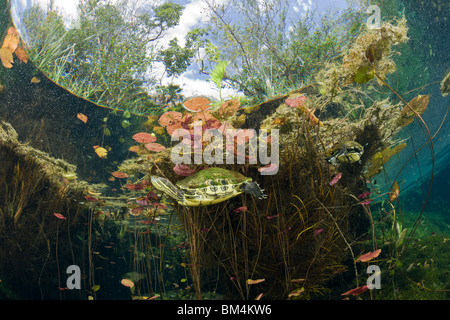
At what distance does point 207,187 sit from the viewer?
6.10 ft

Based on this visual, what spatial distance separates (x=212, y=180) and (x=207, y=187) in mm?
87

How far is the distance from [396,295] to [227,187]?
2.33 m

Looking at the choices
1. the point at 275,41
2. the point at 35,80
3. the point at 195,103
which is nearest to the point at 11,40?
the point at 35,80

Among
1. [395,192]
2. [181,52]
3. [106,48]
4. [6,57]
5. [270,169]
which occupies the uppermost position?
[106,48]

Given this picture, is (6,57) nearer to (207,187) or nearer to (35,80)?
(35,80)

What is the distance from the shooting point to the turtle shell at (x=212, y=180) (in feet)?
6.24

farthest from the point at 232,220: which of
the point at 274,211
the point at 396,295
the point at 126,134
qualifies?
the point at 126,134

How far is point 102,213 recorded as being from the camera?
5.17 m

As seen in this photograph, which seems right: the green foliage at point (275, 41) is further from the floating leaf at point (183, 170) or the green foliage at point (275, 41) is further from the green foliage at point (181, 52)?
the floating leaf at point (183, 170)

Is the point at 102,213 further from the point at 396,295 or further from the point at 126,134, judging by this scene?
the point at 396,295

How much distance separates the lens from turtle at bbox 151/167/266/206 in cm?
188

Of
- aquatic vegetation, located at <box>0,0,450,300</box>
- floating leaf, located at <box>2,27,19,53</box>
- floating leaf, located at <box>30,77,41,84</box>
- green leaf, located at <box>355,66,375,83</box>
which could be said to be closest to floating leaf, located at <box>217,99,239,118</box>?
aquatic vegetation, located at <box>0,0,450,300</box>

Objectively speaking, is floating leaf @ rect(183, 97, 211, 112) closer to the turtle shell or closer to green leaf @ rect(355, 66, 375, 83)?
the turtle shell

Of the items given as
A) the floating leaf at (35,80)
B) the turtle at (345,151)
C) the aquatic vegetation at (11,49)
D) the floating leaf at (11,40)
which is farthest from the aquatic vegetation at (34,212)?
the turtle at (345,151)
